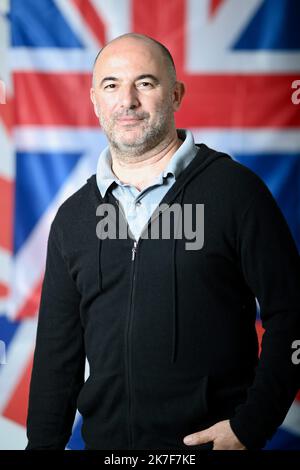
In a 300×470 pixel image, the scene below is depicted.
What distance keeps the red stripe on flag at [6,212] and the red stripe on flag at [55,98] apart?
0.20 m

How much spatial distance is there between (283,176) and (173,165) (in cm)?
87

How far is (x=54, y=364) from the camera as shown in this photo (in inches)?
52.1

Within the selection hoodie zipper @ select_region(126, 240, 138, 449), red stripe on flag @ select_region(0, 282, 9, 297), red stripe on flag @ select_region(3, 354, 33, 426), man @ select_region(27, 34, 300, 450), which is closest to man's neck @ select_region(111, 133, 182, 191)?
man @ select_region(27, 34, 300, 450)

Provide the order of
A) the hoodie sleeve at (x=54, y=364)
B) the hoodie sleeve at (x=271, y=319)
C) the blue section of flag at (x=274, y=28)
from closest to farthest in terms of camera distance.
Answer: the hoodie sleeve at (x=271, y=319) < the hoodie sleeve at (x=54, y=364) < the blue section of flag at (x=274, y=28)

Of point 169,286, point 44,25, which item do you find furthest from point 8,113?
point 169,286

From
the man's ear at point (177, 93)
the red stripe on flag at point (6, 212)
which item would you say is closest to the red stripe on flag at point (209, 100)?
the red stripe on flag at point (6, 212)

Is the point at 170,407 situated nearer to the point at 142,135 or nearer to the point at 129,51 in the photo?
the point at 142,135

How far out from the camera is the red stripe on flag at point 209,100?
1.96m

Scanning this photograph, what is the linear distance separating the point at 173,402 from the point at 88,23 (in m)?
1.24

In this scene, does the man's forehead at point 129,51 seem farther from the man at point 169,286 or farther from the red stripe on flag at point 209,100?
the red stripe on flag at point 209,100

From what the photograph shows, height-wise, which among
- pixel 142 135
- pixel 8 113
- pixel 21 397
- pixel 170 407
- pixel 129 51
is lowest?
pixel 21 397

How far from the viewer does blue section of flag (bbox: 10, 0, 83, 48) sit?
77.0 inches

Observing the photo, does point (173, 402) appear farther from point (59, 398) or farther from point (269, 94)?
point (269, 94)

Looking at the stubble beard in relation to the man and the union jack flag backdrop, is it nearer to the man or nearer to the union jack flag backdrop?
the man
